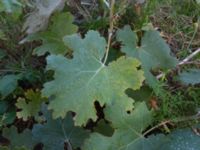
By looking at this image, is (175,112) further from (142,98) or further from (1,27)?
(1,27)

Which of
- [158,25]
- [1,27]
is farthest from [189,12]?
[1,27]

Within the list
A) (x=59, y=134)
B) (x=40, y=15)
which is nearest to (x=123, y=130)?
(x=59, y=134)

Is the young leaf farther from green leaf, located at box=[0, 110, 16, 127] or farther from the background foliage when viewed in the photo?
green leaf, located at box=[0, 110, 16, 127]

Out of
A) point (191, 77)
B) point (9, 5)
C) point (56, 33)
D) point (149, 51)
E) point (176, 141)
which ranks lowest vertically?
point (176, 141)

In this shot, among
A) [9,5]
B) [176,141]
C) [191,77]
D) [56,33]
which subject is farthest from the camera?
[56,33]

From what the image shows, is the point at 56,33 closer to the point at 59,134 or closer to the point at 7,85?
the point at 7,85

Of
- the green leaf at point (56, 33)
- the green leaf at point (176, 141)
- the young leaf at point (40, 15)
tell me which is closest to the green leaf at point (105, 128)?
the green leaf at point (176, 141)
